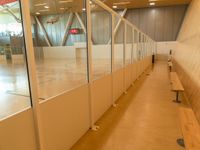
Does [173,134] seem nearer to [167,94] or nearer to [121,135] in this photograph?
[121,135]

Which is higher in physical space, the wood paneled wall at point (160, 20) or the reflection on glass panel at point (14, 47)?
the wood paneled wall at point (160, 20)

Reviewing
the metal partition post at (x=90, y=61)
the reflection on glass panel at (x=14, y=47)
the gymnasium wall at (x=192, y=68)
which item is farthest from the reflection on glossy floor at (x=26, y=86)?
the gymnasium wall at (x=192, y=68)

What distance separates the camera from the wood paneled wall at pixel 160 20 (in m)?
18.0

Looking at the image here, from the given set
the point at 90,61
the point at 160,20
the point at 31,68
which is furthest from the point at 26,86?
the point at 160,20

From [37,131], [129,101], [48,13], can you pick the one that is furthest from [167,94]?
[48,13]

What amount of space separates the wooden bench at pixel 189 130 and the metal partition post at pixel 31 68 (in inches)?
63.5

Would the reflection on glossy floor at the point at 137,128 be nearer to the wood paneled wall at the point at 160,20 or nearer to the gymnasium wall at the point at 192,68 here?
the gymnasium wall at the point at 192,68

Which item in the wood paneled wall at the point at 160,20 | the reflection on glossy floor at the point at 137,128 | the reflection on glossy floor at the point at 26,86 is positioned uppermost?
the wood paneled wall at the point at 160,20

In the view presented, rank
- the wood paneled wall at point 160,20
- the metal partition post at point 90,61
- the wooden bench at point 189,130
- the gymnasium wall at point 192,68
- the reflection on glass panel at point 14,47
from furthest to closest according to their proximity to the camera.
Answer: the wood paneled wall at point 160,20 < the gymnasium wall at point 192,68 < the metal partition post at point 90,61 < the wooden bench at point 189,130 < the reflection on glass panel at point 14,47

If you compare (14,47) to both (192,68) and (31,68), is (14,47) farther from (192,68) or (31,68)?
(192,68)

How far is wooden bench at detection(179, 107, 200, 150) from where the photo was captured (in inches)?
71.4

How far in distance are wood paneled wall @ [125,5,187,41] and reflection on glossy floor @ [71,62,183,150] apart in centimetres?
1623

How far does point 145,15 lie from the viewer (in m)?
18.8

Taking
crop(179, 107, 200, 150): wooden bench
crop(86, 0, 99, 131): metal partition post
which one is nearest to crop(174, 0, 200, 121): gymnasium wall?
crop(179, 107, 200, 150): wooden bench
